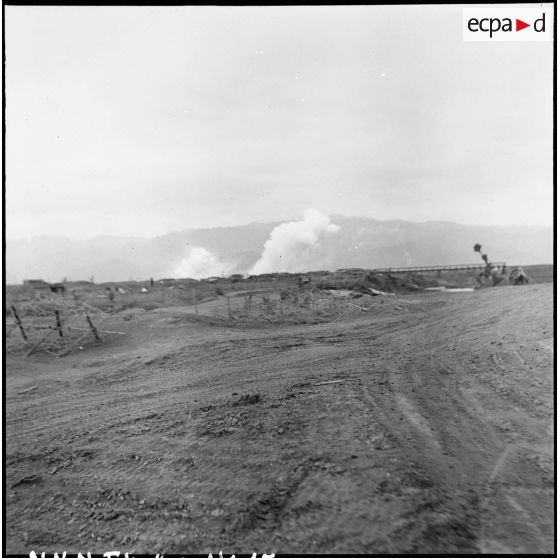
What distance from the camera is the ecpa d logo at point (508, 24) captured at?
3375mm

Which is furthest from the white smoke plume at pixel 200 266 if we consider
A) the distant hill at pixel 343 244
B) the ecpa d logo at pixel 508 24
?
the ecpa d logo at pixel 508 24

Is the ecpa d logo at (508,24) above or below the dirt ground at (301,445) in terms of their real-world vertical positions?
above

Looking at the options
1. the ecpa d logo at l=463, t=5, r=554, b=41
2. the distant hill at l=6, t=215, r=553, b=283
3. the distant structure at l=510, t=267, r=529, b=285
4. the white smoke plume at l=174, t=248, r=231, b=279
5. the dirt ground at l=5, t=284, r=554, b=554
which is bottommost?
the dirt ground at l=5, t=284, r=554, b=554

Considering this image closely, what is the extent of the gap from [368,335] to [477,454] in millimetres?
2069

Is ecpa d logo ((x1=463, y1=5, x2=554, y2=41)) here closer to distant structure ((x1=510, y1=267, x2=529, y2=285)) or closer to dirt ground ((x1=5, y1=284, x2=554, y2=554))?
dirt ground ((x1=5, y1=284, x2=554, y2=554))

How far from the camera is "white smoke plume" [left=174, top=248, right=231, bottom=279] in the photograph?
4859mm

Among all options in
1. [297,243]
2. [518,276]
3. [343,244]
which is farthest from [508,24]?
[518,276]

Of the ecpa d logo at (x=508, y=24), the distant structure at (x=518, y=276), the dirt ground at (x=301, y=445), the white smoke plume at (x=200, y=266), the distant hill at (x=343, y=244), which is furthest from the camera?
the distant structure at (x=518, y=276)

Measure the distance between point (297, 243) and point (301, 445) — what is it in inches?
95.4

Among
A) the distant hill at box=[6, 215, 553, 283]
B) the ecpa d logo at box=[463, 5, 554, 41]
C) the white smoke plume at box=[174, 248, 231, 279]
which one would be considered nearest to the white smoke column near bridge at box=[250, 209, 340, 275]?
the distant hill at box=[6, 215, 553, 283]

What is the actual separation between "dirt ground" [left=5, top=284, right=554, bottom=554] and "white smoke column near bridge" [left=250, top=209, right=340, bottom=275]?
3.13 feet

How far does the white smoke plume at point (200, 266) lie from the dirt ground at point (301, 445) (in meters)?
1.13

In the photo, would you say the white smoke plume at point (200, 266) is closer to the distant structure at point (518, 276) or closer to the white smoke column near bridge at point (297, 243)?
the white smoke column near bridge at point (297, 243)

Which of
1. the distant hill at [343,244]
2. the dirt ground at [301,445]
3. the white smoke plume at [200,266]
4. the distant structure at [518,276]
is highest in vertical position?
the distant hill at [343,244]
